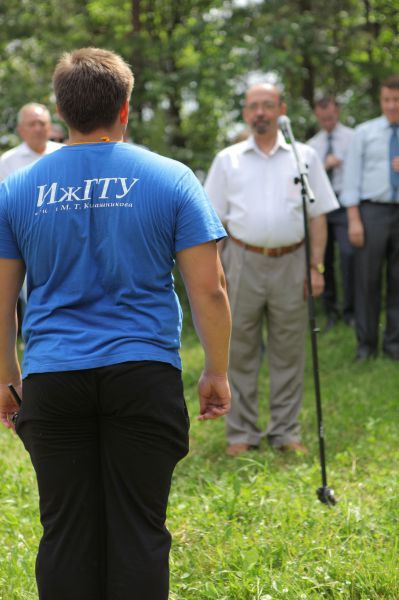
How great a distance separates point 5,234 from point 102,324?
448mm

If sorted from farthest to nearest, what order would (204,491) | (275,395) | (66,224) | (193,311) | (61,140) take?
(61,140) < (275,395) < (204,491) < (193,311) < (66,224)

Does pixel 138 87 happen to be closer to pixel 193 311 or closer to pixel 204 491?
pixel 204 491

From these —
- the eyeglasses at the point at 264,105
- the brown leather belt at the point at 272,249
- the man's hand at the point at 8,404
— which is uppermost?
the eyeglasses at the point at 264,105

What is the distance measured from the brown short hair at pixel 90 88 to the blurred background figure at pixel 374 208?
18.1 feet

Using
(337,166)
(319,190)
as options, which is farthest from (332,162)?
(319,190)

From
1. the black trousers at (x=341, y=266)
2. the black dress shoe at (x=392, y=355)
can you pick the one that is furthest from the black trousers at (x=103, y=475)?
the black trousers at (x=341, y=266)

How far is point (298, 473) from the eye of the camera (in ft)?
16.9

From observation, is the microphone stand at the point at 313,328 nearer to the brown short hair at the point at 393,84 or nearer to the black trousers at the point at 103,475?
the black trousers at the point at 103,475

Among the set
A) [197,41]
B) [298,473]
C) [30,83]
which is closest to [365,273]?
[298,473]

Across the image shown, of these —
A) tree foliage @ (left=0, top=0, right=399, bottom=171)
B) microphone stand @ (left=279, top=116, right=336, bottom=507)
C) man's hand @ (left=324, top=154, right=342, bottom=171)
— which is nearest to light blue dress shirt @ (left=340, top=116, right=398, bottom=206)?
man's hand @ (left=324, top=154, right=342, bottom=171)

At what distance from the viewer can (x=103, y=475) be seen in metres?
2.86

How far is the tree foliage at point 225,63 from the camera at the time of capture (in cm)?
1130

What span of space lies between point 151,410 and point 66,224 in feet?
2.13

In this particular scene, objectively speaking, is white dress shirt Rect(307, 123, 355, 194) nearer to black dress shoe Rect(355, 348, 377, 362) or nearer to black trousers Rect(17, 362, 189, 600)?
black dress shoe Rect(355, 348, 377, 362)
